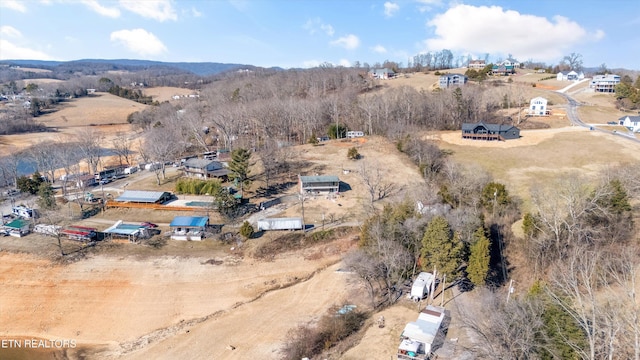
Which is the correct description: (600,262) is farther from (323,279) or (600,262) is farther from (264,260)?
(264,260)

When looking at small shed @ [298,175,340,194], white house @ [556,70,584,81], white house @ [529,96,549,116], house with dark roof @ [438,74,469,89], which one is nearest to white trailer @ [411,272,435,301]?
small shed @ [298,175,340,194]

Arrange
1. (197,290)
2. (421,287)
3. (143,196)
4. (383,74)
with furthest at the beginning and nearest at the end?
1. (383,74)
2. (143,196)
3. (197,290)
4. (421,287)

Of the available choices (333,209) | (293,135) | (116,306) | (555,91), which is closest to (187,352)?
(116,306)

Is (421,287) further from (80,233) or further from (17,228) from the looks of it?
(17,228)

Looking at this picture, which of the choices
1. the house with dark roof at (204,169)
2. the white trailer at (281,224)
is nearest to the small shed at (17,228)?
the house with dark roof at (204,169)

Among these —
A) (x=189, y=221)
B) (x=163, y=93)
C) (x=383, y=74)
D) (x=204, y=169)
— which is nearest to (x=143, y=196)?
(x=204, y=169)

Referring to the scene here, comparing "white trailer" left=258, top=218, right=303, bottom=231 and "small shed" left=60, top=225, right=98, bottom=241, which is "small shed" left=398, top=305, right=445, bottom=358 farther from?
"small shed" left=60, top=225, right=98, bottom=241
